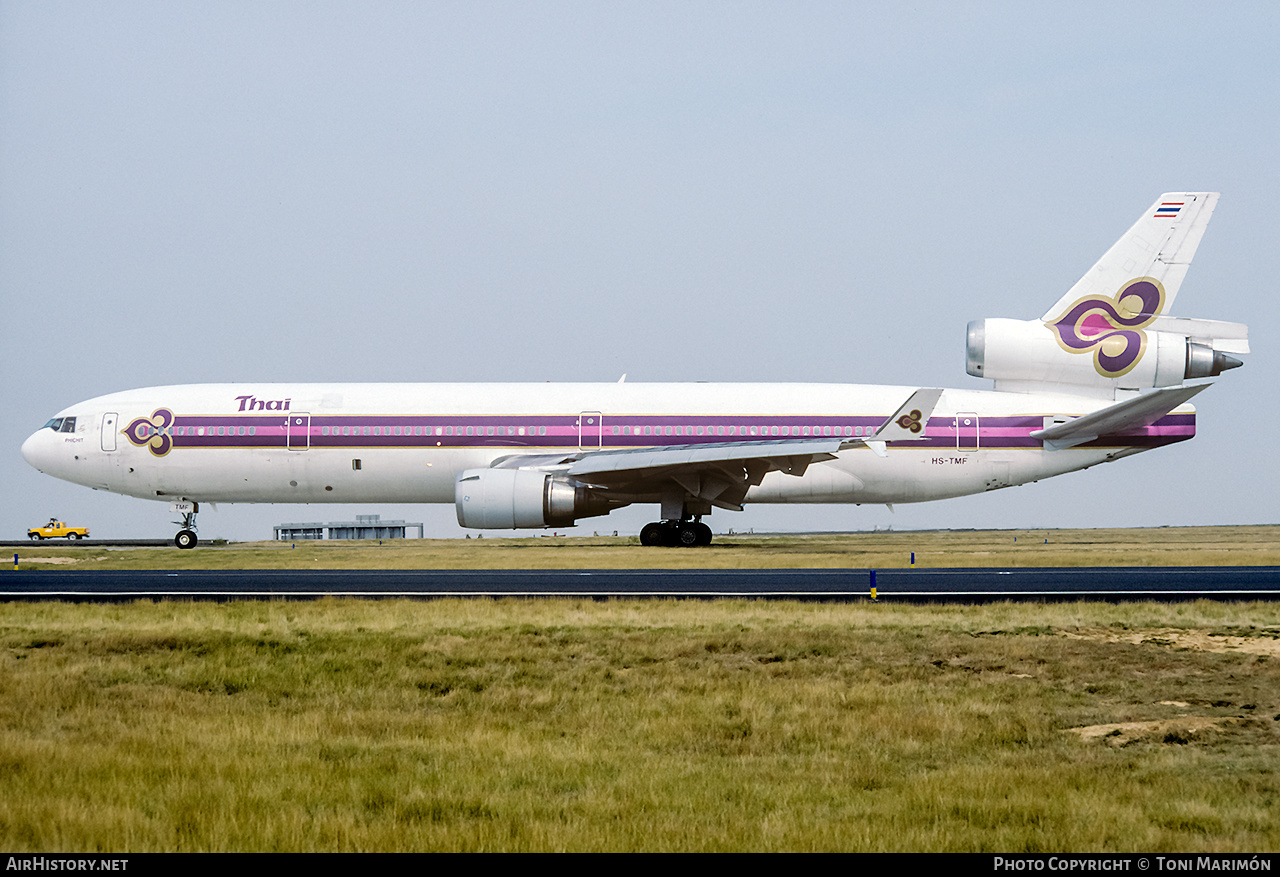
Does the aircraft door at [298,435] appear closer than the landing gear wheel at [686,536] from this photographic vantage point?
No

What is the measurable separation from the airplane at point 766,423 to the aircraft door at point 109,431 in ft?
1.32

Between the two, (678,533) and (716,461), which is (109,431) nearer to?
(678,533)

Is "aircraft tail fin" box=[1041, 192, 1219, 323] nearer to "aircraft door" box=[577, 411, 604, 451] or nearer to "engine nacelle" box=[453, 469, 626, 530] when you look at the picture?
"aircraft door" box=[577, 411, 604, 451]

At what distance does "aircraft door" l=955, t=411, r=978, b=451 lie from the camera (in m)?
32.2

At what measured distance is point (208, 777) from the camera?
850 cm

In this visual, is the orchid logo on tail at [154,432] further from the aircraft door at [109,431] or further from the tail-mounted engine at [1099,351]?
the tail-mounted engine at [1099,351]

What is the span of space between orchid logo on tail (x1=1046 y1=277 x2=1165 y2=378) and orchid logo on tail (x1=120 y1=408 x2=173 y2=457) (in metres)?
25.4

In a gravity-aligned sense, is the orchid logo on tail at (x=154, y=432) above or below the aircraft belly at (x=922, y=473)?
above

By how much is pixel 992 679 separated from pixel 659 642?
4.07 metres

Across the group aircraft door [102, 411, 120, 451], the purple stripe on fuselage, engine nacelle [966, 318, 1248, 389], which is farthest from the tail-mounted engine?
aircraft door [102, 411, 120, 451]

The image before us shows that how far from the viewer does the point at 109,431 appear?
111 ft

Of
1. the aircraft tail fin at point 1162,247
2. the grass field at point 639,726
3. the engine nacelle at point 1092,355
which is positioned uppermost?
the aircraft tail fin at point 1162,247

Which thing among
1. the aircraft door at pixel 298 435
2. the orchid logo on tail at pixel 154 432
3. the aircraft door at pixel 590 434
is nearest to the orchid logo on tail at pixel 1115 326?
the aircraft door at pixel 590 434

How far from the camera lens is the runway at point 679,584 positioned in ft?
64.5
